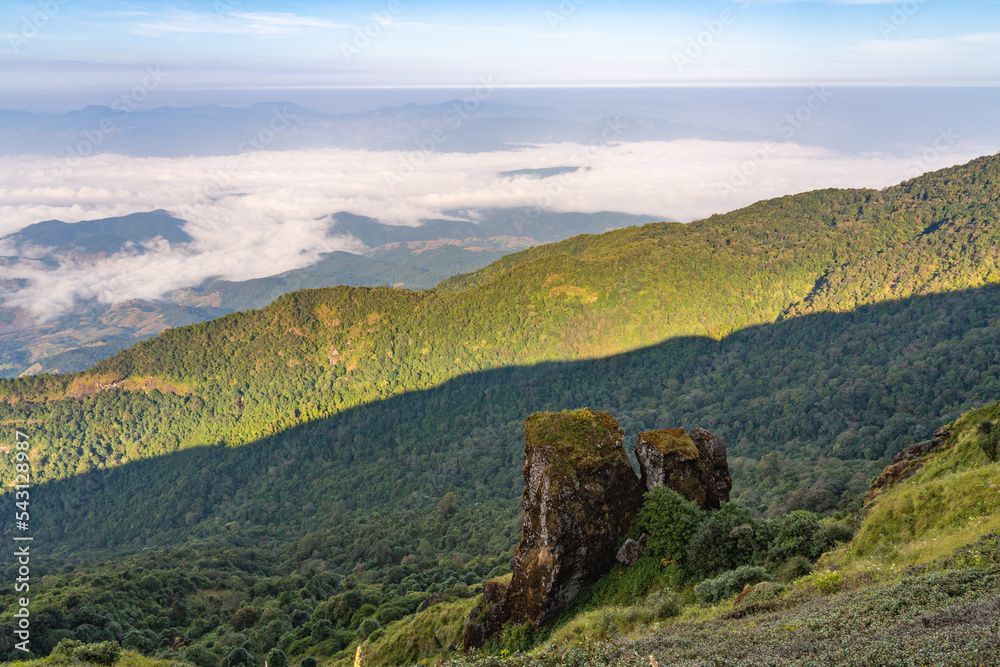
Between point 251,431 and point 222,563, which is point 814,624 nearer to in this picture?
point 222,563

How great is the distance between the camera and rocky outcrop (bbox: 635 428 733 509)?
34625mm

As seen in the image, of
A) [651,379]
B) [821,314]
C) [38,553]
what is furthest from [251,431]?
[821,314]

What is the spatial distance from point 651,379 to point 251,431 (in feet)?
392

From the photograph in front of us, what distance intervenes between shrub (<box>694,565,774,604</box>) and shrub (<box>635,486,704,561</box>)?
362 centimetres

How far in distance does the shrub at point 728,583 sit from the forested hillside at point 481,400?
218 feet

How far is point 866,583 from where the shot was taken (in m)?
20.3

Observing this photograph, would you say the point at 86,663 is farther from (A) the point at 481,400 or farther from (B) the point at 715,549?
(A) the point at 481,400

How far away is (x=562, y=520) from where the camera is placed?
3153 centimetres

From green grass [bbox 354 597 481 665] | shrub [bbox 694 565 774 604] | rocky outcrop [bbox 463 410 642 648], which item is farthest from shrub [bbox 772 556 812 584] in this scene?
green grass [bbox 354 597 481 665]

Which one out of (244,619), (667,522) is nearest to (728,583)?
(667,522)

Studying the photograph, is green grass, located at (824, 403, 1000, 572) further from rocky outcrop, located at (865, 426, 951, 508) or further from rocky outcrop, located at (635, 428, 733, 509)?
rocky outcrop, located at (865, 426, 951, 508)

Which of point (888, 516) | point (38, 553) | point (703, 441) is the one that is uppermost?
point (703, 441)

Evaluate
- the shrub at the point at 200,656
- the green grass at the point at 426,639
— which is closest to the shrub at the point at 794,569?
the green grass at the point at 426,639

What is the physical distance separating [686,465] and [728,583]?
9.01 meters
